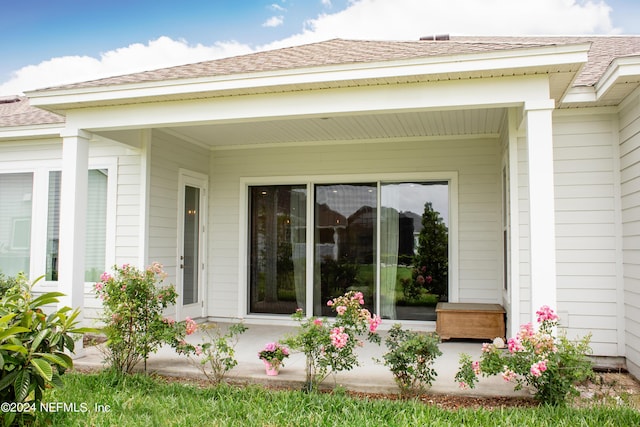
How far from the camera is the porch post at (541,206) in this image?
3980mm

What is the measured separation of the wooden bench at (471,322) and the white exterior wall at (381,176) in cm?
73

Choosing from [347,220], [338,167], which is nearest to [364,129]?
[338,167]

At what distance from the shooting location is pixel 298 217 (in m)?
7.78

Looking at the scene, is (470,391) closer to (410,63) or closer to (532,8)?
(410,63)

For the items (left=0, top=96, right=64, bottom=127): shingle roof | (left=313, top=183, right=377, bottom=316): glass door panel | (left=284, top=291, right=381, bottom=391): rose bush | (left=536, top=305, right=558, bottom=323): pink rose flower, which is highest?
(left=0, top=96, right=64, bottom=127): shingle roof

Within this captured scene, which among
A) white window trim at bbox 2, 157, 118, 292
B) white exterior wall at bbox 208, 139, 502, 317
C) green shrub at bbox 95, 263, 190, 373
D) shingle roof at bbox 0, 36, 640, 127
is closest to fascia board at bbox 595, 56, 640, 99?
shingle roof at bbox 0, 36, 640, 127

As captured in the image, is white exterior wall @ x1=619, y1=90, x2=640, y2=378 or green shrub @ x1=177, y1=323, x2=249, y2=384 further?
white exterior wall @ x1=619, y1=90, x2=640, y2=378

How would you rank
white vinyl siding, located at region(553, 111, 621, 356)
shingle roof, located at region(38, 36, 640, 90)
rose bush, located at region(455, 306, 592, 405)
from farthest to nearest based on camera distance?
white vinyl siding, located at region(553, 111, 621, 356) → shingle roof, located at region(38, 36, 640, 90) → rose bush, located at region(455, 306, 592, 405)

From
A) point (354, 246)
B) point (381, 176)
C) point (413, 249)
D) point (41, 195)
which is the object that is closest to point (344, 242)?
point (354, 246)

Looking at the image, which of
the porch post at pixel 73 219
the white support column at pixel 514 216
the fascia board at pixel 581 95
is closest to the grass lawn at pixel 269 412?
the porch post at pixel 73 219

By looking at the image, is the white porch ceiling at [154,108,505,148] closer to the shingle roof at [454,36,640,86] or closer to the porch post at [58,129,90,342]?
the shingle roof at [454,36,640,86]

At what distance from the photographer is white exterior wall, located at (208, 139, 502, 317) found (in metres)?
6.90

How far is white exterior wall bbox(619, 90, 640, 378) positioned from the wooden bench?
142cm

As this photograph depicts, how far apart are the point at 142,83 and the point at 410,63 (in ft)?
8.50
